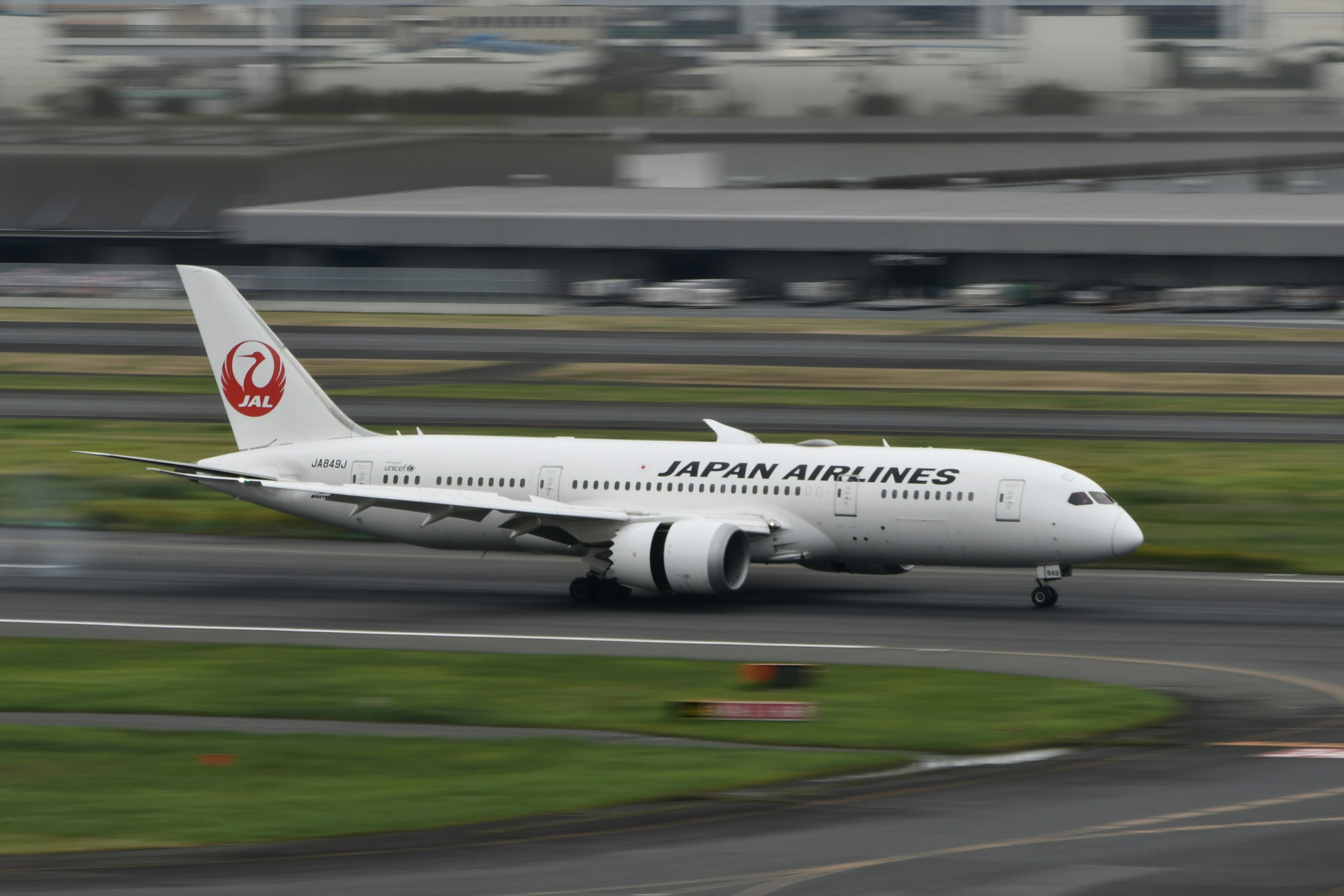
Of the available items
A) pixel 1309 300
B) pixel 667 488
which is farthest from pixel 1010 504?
pixel 1309 300

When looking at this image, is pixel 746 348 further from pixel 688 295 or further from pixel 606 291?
pixel 606 291

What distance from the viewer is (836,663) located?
33.5 meters

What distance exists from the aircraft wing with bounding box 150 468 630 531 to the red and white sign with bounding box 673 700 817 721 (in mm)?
12194

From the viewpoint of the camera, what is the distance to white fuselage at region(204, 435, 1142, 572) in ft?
129

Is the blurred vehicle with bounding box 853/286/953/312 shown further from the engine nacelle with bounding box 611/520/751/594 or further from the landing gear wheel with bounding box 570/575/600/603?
the engine nacelle with bounding box 611/520/751/594

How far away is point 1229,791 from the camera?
23.7 meters

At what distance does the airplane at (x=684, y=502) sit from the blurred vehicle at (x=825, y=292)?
66522 mm

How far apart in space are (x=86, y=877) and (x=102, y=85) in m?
144

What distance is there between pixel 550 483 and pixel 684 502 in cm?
356

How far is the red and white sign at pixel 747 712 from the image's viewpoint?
28344 millimetres

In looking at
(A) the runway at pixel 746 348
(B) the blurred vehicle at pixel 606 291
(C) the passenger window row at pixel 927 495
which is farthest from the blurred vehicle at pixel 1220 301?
(C) the passenger window row at pixel 927 495

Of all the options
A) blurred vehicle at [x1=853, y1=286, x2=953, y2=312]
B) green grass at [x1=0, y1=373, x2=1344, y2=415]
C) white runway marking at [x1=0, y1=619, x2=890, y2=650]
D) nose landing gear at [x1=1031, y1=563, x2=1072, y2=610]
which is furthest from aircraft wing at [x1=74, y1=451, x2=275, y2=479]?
blurred vehicle at [x1=853, y1=286, x2=953, y2=312]

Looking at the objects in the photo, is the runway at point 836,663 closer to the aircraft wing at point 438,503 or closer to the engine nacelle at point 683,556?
the engine nacelle at point 683,556

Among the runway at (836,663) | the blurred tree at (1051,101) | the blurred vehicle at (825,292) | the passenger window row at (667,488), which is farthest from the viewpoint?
the blurred tree at (1051,101)
